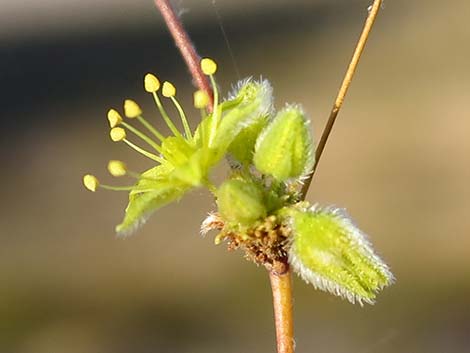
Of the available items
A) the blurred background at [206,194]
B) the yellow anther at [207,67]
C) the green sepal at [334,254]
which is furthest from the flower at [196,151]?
the blurred background at [206,194]

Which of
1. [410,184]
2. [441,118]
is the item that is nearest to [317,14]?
[441,118]

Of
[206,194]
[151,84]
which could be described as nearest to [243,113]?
[151,84]

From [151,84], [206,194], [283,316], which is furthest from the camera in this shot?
[206,194]

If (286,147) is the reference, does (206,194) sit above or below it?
above

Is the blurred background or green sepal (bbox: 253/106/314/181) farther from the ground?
the blurred background

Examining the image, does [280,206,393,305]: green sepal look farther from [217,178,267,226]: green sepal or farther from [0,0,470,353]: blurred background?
[0,0,470,353]: blurred background

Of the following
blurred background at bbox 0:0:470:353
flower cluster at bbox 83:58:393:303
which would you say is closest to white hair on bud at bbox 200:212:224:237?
flower cluster at bbox 83:58:393:303

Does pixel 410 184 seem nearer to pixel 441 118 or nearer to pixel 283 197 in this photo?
pixel 441 118

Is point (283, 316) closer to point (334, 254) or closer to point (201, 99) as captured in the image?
point (334, 254)
